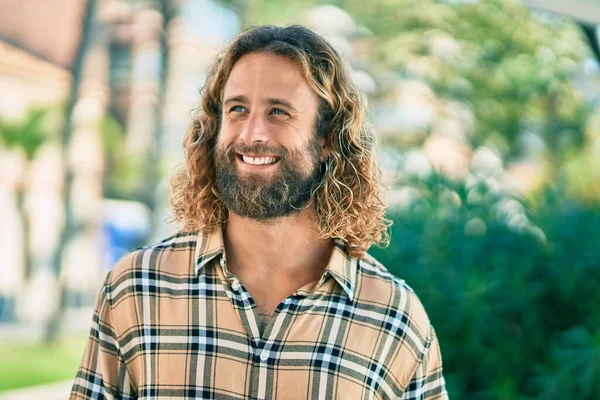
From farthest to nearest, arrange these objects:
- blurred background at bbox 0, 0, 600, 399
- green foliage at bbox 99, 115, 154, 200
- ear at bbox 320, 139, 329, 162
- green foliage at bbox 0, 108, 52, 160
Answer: green foliage at bbox 99, 115, 154, 200
blurred background at bbox 0, 0, 600, 399
green foliage at bbox 0, 108, 52, 160
ear at bbox 320, 139, 329, 162

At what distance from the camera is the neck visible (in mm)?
1601

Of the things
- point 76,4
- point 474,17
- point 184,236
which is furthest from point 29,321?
point 184,236

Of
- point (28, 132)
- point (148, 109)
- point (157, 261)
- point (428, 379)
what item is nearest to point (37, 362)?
point (28, 132)

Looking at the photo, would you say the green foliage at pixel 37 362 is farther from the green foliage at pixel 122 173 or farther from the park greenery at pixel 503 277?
the park greenery at pixel 503 277

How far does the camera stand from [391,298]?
163 centimetres

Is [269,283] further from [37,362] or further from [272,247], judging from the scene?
[37,362]

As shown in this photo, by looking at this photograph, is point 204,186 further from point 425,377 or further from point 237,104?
point 425,377

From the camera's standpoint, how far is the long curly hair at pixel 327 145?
5.39 feet

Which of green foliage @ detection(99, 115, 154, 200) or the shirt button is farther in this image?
green foliage @ detection(99, 115, 154, 200)

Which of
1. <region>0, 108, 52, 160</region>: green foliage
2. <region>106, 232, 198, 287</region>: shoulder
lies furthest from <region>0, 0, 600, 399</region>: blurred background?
<region>106, 232, 198, 287</region>: shoulder

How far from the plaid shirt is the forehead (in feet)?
1.05

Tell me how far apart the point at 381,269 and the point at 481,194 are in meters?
1.20

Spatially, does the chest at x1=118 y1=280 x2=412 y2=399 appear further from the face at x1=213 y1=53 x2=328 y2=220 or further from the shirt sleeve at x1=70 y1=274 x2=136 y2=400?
the face at x1=213 y1=53 x2=328 y2=220

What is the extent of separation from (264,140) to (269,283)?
12.0 inches
